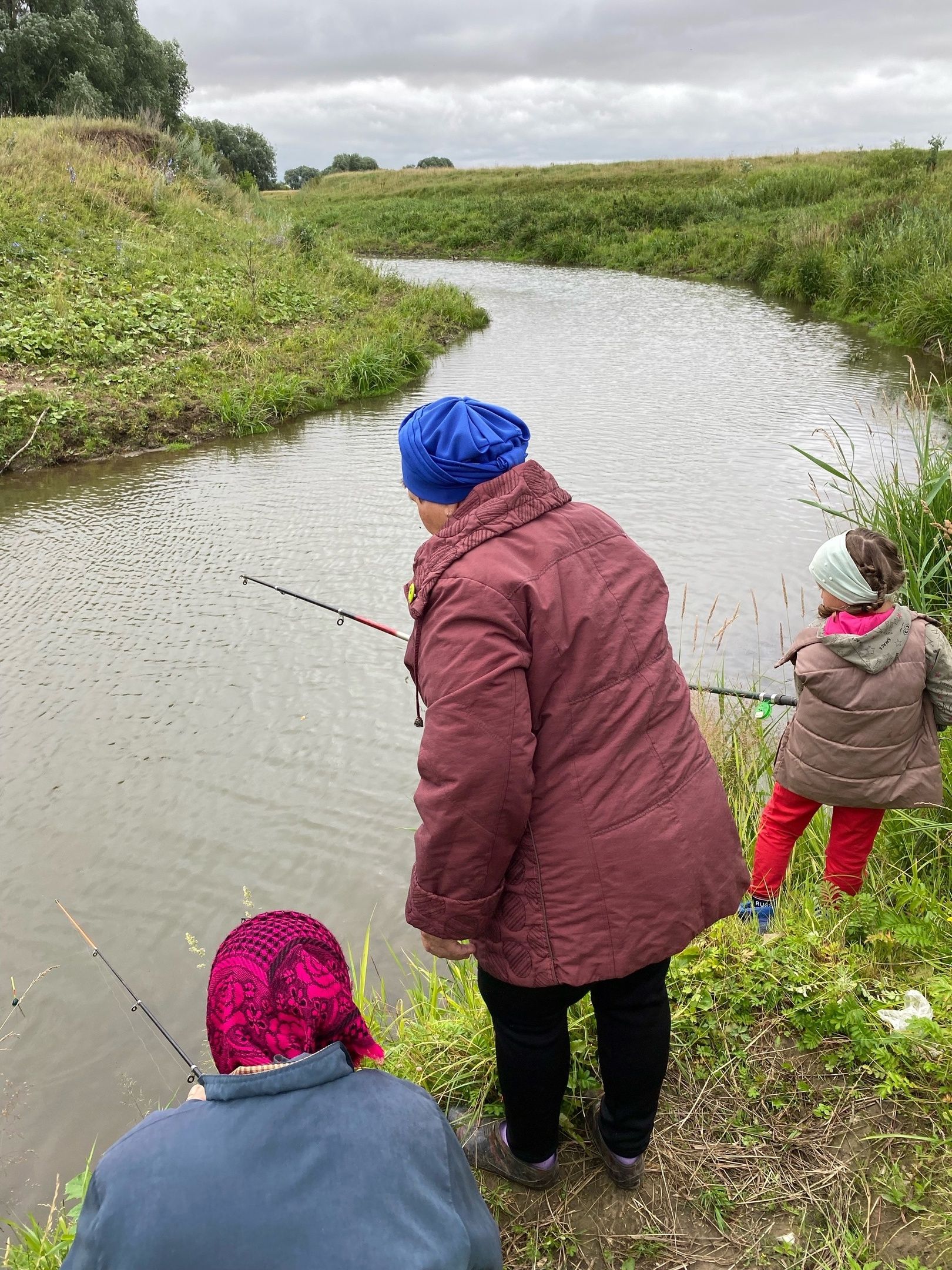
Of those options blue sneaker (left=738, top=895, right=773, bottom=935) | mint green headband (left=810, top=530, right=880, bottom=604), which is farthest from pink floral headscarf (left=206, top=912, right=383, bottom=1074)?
mint green headband (left=810, top=530, right=880, bottom=604)

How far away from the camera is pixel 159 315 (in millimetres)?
11352

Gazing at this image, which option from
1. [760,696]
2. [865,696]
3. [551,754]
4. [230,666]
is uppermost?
[551,754]

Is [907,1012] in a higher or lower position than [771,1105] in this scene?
higher

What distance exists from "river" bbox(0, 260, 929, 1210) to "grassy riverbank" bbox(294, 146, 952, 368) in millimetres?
4383

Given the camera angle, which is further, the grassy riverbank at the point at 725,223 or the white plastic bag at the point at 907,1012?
the grassy riverbank at the point at 725,223

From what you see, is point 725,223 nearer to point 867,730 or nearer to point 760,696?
point 760,696

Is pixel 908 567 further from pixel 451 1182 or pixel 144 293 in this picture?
pixel 144 293

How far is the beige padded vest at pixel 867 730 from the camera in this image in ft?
8.57

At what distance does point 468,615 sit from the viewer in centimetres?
142

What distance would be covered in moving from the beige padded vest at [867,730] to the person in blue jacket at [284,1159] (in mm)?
1865

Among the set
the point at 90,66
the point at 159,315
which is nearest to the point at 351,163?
the point at 90,66

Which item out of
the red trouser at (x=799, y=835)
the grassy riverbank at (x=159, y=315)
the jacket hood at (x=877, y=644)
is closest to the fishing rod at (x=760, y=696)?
the red trouser at (x=799, y=835)

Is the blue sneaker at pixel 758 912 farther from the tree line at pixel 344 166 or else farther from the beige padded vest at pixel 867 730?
the tree line at pixel 344 166

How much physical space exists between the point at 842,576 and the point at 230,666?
141 inches
